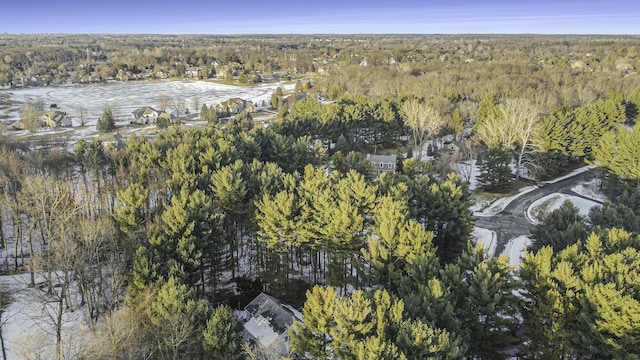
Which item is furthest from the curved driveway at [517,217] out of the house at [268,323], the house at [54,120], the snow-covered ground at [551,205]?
the house at [54,120]

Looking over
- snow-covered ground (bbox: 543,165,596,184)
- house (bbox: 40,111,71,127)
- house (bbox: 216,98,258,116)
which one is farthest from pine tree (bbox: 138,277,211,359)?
house (bbox: 40,111,71,127)

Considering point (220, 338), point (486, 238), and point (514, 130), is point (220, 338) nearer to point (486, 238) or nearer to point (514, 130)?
point (486, 238)

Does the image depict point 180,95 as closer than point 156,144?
No

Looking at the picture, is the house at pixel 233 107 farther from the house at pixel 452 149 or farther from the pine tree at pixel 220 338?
the pine tree at pixel 220 338

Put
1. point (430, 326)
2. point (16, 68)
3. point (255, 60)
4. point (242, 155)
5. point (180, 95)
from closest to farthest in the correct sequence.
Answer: point (430, 326)
point (242, 155)
point (180, 95)
point (16, 68)
point (255, 60)

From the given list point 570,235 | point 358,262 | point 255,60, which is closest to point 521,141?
point 570,235

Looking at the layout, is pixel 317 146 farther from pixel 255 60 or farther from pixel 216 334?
pixel 255 60

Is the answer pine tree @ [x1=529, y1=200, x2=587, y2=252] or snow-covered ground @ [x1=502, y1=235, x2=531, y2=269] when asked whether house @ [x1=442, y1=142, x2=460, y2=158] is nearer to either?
snow-covered ground @ [x1=502, y1=235, x2=531, y2=269]
